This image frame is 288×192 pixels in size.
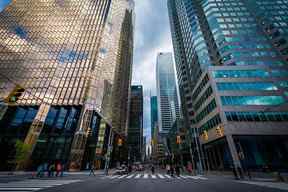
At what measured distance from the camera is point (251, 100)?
3231 cm

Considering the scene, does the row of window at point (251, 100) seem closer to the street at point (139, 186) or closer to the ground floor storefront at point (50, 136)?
the street at point (139, 186)

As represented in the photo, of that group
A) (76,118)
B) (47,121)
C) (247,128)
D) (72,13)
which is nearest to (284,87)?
(247,128)

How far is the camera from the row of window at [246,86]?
33625 millimetres

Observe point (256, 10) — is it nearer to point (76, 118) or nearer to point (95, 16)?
point (95, 16)

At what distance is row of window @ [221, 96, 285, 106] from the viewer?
105 ft

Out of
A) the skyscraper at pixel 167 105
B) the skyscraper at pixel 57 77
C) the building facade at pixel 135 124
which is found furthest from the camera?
the skyscraper at pixel 167 105

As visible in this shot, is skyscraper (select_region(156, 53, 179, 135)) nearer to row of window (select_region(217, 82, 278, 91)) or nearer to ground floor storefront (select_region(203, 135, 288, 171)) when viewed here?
ground floor storefront (select_region(203, 135, 288, 171))

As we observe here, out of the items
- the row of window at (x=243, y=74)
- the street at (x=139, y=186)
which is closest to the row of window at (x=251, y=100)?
the row of window at (x=243, y=74)

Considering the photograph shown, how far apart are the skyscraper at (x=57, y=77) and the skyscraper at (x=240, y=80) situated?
32.3m

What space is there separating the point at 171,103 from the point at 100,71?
13618 cm

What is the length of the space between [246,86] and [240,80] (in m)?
1.95

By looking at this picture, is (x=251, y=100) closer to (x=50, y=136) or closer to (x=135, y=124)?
(x=50, y=136)

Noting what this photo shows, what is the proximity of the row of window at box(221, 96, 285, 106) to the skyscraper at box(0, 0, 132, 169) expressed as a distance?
121 feet

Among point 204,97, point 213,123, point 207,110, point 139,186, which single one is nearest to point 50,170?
point 139,186
